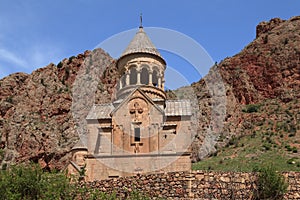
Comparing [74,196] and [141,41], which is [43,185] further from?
[141,41]

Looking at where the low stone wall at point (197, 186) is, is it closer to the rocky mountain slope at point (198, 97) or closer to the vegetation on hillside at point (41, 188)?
the vegetation on hillside at point (41, 188)

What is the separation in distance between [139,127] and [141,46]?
15.2ft

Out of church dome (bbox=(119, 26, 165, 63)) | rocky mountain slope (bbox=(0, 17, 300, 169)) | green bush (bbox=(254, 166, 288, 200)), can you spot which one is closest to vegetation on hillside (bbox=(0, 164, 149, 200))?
green bush (bbox=(254, 166, 288, 200))

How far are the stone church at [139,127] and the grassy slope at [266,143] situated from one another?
27.1ft

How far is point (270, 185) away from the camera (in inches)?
321

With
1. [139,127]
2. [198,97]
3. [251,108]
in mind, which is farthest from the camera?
[198,97]

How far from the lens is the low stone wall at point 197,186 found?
849 cm

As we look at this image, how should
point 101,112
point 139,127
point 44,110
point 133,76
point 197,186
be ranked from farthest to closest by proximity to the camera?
1. point 44,110
2. point 133,76
3. point 101,112
4. point 139,127
5. point 197,186

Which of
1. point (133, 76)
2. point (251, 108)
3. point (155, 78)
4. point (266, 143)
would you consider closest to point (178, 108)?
point (155, 78)

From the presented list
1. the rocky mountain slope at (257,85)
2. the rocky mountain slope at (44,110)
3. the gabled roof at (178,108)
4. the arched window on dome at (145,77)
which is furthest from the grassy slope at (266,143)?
the rocky mountain slope at (44,110)

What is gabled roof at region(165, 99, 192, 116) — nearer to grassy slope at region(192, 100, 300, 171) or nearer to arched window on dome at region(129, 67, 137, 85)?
arched window on dome at region(129, 67, 137, 85)

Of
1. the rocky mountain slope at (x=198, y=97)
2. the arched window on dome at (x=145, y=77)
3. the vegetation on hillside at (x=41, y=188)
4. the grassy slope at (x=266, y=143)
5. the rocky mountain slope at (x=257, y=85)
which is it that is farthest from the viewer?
the rocky mountain slope at (x=257, y=85)

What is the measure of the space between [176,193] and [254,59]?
43.1m

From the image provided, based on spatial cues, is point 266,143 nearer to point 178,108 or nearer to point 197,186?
point 178,108
